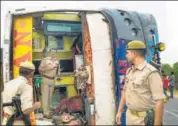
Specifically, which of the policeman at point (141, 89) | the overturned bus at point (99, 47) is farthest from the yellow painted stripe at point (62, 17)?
the policeman at point (141, 89)

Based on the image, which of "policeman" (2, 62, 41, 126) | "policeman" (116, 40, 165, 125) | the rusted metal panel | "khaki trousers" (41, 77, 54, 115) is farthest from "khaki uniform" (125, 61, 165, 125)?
"khaki trousers" (41, 77, 54, 115)

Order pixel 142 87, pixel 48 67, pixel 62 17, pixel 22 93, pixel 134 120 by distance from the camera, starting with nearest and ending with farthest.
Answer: pixel 142 87 → pixel 134 120 → pixel 22 93 → pixel 48 67 → pixel 62 17

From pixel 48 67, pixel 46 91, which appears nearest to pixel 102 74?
pixel 48 67

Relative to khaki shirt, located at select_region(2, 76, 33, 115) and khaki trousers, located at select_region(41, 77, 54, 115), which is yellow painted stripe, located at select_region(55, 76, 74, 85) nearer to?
khaki trousers, located at select_region(41, 77, 54, 115)

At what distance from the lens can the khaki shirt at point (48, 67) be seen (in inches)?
332

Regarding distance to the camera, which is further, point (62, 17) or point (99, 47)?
point (62, 17)

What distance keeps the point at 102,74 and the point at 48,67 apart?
1636 millimetres

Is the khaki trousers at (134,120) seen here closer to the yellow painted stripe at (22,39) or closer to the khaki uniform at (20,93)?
the khaki uniform at (20,93)

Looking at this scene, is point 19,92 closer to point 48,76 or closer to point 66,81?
point 48,76

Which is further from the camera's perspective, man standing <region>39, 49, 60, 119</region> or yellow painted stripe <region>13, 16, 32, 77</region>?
man standing <region>39, 49, 60, 119</region>

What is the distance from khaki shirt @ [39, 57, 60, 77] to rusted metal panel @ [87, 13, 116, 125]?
150 centimetres

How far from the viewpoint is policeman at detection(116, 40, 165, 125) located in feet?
16.7

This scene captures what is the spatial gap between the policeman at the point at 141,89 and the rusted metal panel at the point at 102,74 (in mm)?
1565

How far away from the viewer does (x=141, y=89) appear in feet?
17.1
